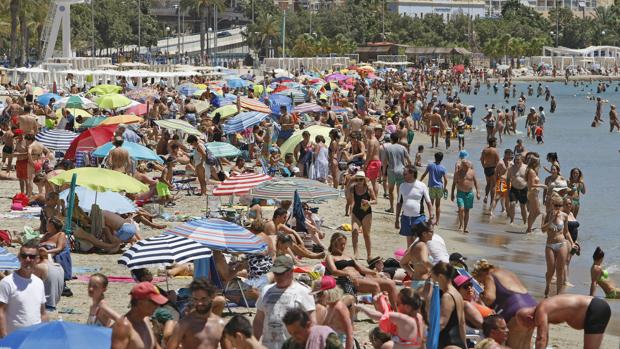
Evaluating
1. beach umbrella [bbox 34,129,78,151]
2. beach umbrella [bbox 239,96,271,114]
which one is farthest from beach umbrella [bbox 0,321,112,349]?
beach umbrella [bbox 239,96,271,114]

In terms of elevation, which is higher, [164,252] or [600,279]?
[164,252]

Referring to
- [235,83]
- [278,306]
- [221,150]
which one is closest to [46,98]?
[235,83]

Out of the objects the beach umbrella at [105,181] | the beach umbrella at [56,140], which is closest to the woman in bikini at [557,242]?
the beach umbrella at [105,181]

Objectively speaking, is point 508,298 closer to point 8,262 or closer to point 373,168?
point 8,262

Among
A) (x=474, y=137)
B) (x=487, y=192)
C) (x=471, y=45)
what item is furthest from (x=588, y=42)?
(x=487, y=192)

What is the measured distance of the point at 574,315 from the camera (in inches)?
329

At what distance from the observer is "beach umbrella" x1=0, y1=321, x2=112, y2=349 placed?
644 cm

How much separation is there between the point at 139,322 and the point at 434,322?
81.4 inches

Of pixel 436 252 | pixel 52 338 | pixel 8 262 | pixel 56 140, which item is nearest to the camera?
pixel 52 338

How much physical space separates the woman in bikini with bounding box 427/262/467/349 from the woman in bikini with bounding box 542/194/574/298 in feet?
15.5

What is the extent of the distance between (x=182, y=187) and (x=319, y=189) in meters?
5.89

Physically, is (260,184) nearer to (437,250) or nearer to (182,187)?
(437,250)

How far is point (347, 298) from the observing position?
8.47 m

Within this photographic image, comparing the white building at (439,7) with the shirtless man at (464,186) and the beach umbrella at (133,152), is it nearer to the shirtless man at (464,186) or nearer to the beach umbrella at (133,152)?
the shirtless man at (464,186)
